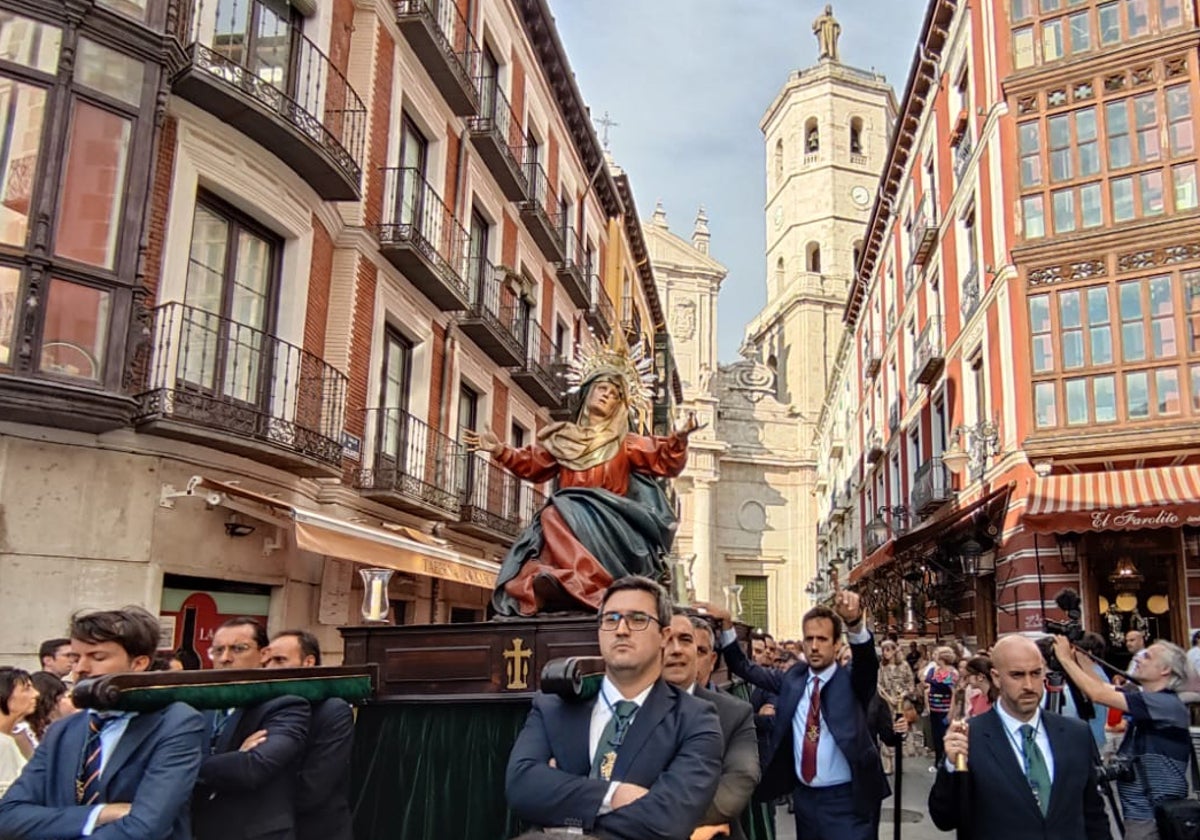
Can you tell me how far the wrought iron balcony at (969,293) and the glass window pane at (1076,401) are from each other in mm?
3081

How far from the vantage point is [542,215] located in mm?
19672

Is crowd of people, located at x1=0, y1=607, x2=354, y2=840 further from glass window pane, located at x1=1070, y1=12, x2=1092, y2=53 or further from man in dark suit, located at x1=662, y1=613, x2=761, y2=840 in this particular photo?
glass window pane, located at x1=1070, y1=12, x2=1092, y2=53

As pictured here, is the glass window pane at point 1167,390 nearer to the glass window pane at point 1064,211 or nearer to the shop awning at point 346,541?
the glass window pane at point 1064,211

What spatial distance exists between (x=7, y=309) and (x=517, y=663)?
5.22m

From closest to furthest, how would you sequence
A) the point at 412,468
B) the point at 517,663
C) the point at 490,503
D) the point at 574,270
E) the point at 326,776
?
1. the point at 326,776
2. the point at 517,663
3. the point at 412,468
4. the point at 490,503
5. the point at 574,270

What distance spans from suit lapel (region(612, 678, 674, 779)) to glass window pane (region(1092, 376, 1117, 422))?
1399cm

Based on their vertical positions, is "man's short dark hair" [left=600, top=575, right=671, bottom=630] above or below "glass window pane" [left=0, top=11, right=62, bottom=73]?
below

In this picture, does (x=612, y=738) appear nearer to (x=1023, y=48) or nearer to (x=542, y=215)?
(x=1023, y=48)

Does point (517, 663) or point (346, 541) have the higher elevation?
point (346, 541)

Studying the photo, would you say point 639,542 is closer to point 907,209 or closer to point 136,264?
point 136,264

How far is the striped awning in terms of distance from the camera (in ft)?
44.1

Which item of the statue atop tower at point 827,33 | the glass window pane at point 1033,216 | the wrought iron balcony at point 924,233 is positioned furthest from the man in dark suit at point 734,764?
the statue atop tower at point 827,33

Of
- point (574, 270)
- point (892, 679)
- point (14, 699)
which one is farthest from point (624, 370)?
point (574, 270)

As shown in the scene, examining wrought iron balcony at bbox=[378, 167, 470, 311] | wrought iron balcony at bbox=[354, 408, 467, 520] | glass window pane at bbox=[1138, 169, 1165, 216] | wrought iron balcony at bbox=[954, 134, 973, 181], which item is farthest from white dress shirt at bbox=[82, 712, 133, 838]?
wrought iron balcony at bbox=[954, 134, 973, 181]
